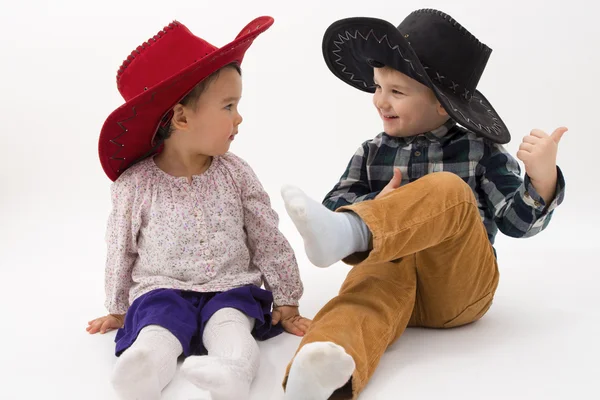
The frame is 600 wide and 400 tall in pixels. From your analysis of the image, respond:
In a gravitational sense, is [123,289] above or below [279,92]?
below

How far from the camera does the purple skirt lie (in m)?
1.77

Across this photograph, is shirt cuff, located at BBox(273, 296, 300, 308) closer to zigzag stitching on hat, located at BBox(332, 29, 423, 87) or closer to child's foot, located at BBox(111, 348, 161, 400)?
child's foot, located at BBox(111, 348, 161, 400)

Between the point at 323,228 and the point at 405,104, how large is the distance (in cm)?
55

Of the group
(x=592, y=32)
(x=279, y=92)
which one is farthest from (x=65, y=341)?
(x=592, y=32)

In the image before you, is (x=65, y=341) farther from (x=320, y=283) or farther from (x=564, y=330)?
(x=564, y=330)

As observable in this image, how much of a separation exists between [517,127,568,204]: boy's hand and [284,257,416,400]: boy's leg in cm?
36

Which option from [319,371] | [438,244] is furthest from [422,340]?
[319,371]

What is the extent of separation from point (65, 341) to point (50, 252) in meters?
0.85

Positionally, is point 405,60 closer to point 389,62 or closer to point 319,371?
point 389,62

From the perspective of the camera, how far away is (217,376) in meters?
1.44

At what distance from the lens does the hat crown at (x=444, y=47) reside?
6.08 feet

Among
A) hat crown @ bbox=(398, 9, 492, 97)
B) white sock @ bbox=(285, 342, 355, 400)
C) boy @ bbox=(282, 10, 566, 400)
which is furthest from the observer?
hat crown @ bbox=(398, 9, 492, 97)

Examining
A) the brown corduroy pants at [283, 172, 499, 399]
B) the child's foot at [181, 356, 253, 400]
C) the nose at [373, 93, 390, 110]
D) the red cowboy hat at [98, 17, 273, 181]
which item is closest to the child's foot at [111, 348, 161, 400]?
the child's foot at [181, 356, 253, 400]

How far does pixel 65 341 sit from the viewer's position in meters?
1.98
